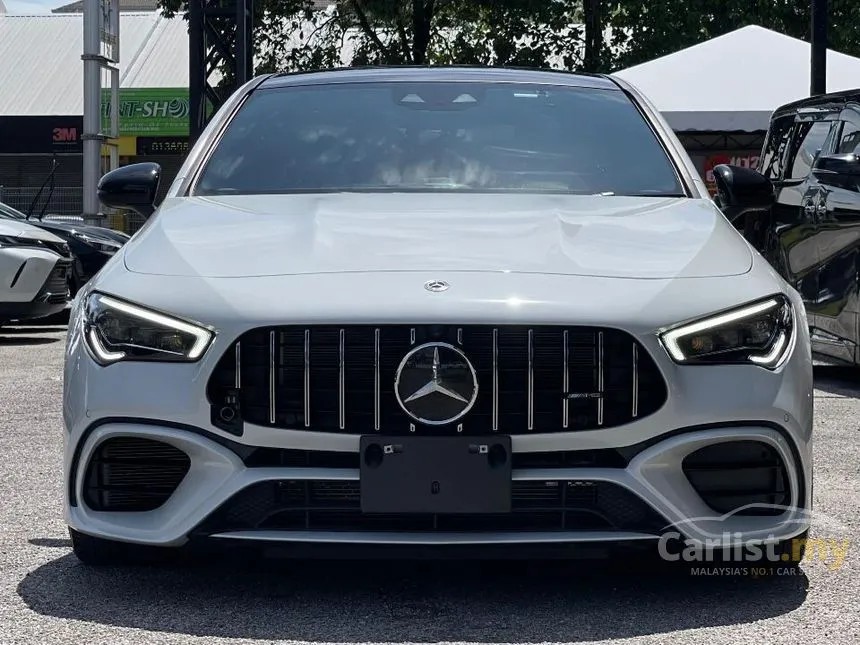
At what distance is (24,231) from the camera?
13336mm

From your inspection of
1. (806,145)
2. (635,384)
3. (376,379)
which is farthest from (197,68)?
(635,384)

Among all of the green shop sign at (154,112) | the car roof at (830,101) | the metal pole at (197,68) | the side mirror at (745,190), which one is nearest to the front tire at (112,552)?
the side mirror at (745,190)

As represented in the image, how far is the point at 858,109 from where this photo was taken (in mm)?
9156

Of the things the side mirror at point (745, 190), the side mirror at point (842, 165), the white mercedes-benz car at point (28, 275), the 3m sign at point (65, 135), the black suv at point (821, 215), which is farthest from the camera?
the 3m sign at point (65, 135)

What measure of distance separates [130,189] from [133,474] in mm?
1568

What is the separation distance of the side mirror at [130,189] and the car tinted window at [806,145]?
5517mm

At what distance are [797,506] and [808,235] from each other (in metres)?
5.89

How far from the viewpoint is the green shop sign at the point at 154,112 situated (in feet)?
117

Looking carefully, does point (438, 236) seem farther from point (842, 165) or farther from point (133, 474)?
point (842, 165)

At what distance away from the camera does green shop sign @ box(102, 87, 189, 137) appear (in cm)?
3556

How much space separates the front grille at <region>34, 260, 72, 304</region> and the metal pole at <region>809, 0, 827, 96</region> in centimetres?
742

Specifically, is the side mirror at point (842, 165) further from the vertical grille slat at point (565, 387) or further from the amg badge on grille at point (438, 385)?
the amg badge on grille at point (438, 385)

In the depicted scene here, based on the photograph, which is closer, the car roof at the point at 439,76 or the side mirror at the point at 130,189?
the side mirror at the point at 130,189

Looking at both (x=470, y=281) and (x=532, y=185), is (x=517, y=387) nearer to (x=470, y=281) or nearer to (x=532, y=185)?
(x=470, y=281)
